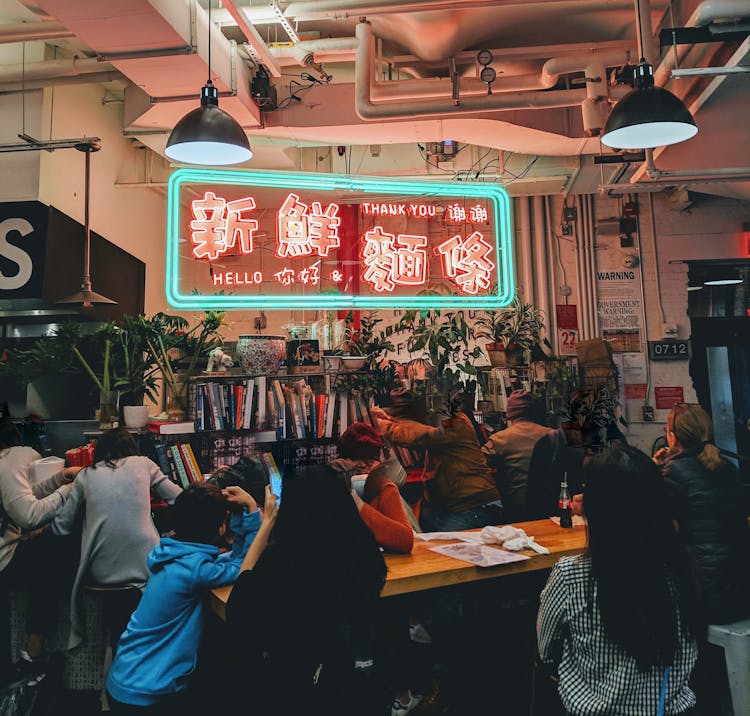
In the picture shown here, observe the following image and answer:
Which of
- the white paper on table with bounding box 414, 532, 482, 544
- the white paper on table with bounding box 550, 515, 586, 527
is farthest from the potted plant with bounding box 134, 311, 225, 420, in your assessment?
the white paper on table with bounding box 550, 515, 586, 527

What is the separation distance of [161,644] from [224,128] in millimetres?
2467

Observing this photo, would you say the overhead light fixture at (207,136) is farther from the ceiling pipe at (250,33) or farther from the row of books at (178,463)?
the row of books at (178,463)

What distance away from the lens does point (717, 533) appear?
2.60 m

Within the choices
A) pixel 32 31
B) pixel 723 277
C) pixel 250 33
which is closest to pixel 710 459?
pixel 250 33

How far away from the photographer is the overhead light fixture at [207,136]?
3.15 m

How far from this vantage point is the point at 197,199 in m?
3.42

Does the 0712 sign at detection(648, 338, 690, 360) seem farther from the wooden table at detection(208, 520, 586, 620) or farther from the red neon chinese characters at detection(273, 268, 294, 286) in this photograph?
the red neon chinese characters at detection(273, 268, 294, 286)

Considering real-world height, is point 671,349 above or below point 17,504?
above

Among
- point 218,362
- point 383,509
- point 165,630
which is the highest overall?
point 218,362

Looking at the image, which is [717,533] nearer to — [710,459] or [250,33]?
[710,459]

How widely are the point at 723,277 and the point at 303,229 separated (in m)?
5.63

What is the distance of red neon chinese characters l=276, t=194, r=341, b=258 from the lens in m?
3.57

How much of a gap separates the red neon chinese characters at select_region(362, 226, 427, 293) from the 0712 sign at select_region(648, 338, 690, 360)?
4.30 m

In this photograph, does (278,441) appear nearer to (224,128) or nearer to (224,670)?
(224,670)
